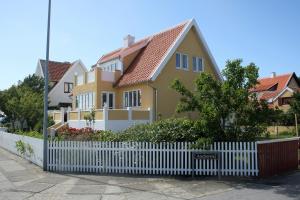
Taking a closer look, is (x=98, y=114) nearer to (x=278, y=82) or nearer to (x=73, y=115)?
(x=73, y=115)

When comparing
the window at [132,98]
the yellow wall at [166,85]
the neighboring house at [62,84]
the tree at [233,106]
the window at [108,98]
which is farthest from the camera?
the neighboring house at [62,84]

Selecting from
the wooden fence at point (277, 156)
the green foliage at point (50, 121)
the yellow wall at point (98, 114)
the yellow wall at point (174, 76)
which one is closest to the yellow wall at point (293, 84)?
the yellow wall at point (174, 76)

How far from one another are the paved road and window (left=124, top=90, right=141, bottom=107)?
13.8 metres

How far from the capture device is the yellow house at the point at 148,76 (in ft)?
84.9

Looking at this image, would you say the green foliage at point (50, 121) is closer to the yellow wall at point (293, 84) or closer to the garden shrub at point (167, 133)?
the garden shrub at point (167, 133)

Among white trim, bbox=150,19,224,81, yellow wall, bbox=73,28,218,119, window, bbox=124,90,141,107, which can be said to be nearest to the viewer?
white trim, bbox=150,19,224,81

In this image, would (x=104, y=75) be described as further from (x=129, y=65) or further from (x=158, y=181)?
(x=158, y=181)

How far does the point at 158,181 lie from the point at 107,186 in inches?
74.2

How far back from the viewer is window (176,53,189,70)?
2808 centimetres

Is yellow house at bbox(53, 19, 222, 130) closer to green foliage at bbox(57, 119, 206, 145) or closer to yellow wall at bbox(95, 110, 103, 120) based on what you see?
yellow wall at bbox(95, 110, 103, 120)

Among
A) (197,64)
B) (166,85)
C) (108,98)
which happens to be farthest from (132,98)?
(197,64)

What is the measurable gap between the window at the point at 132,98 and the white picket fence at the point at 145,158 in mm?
12833

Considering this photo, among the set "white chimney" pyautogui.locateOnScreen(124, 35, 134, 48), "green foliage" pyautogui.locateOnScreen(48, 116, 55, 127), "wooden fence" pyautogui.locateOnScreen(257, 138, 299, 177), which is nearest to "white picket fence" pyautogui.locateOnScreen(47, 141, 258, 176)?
"wooden fence" pyautogui.locateOnScreen(257, 138, 299, 177)

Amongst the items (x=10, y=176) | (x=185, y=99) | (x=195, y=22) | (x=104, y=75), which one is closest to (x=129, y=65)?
(x=104, y=75)
